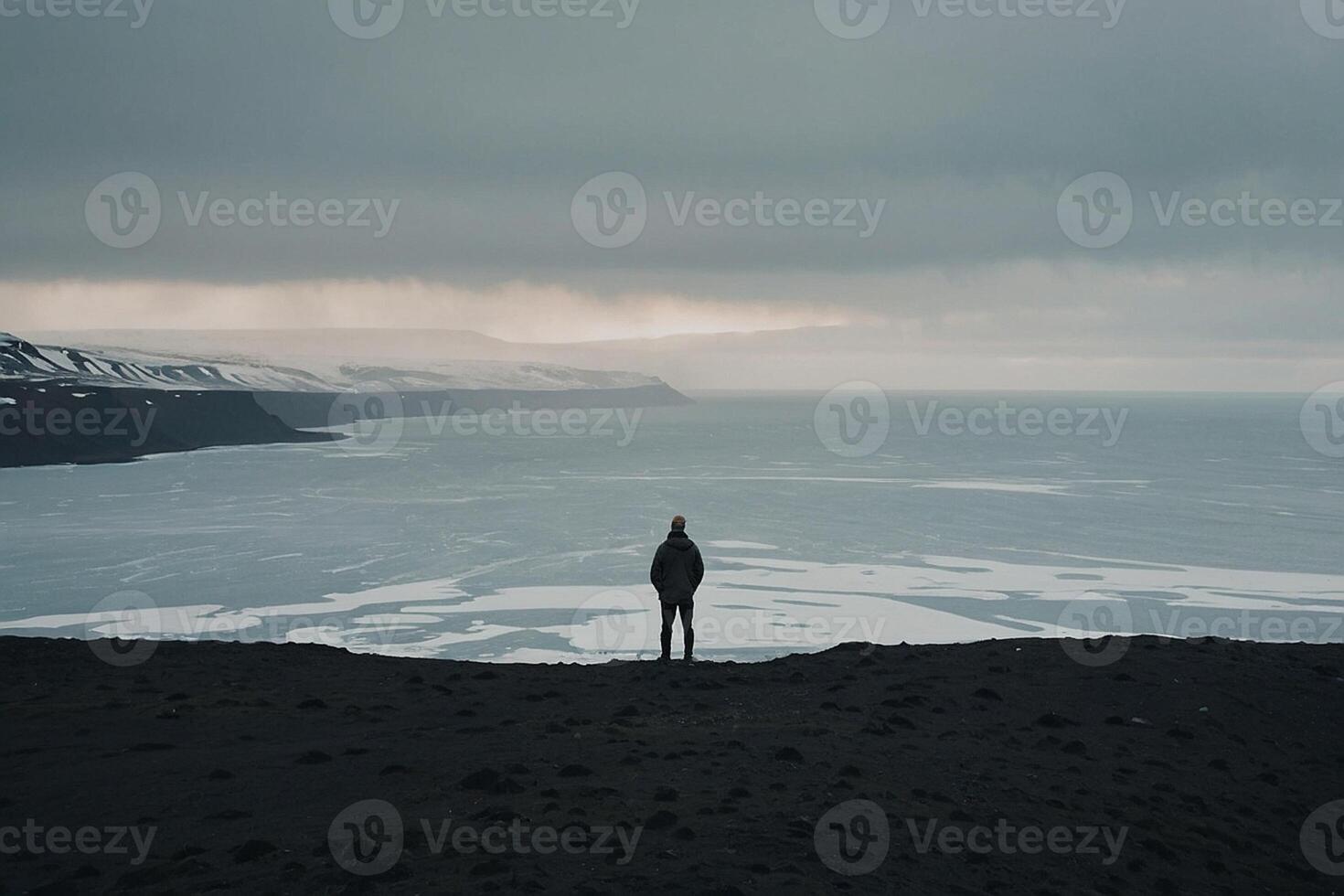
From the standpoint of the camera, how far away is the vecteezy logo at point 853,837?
723 cm

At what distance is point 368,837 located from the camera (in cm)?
748

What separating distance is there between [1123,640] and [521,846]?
35.6 ft

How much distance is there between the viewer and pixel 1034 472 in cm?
9119

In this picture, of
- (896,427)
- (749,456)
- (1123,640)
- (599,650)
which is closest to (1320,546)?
(599,650)

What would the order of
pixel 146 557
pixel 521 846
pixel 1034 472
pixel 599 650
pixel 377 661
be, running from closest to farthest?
pixel 521 846
pixel 377 661
pixel 599 650
pixel 146 557
pixel 1034 472

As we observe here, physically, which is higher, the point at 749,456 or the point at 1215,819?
the point at 749,456

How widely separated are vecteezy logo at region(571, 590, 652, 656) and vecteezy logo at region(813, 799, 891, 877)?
19.3m

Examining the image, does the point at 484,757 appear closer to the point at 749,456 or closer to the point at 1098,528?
the point at 1098,528

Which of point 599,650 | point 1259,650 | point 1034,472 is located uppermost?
point 1034,472

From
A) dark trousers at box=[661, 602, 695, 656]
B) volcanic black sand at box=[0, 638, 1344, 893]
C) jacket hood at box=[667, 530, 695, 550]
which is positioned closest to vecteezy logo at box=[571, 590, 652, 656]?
dark trousers at box=[661, 602, 695, 656]

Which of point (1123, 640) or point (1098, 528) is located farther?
point (1098, 528)
